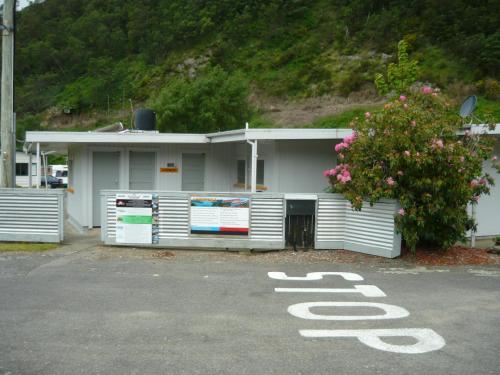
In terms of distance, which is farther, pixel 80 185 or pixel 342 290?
pixel 80 185

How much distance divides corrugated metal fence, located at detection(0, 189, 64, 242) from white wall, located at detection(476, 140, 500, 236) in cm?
977

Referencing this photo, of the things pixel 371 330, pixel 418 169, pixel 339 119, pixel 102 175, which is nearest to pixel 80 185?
pixel 102 175

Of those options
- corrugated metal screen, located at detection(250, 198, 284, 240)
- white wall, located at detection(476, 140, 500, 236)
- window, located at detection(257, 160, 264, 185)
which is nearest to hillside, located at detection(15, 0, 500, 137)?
window, located at detection(257, 160, 264, 185)

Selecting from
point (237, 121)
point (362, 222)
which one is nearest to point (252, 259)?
point (362, 222)

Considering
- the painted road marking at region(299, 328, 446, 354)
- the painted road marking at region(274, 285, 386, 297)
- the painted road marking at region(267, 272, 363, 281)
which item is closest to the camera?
the painted road marking at region(299, 328, 446, 354)

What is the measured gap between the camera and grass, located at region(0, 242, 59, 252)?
10969 millimetres

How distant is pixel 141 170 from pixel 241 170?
2912mm

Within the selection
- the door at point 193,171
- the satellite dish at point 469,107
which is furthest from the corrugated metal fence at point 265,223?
the door at point 193,171

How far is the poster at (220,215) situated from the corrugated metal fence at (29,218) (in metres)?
3.03

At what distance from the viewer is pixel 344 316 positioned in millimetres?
6465

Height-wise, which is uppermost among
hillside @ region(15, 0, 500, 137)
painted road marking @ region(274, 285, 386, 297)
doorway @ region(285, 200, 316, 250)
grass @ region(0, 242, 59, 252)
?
hillside @ region(15, 0, 500, 137)

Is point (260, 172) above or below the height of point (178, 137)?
below

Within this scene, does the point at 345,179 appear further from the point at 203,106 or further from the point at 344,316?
the point at 203,106

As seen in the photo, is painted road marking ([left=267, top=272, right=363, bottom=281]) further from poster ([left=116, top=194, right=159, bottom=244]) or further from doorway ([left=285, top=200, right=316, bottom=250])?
poster ([left=116, top=194, right=159, bottom=244])
